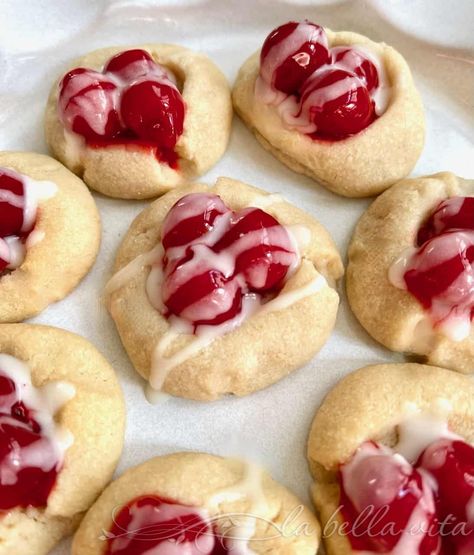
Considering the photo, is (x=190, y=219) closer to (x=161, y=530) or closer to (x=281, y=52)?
(x=281, y=52)

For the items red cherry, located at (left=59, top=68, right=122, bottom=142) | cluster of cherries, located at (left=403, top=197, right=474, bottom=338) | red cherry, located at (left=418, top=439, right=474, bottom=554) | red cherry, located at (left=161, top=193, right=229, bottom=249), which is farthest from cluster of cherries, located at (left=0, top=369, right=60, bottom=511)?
cluster of cherries, located at (left=403, top=197, right=474, bottom=338)

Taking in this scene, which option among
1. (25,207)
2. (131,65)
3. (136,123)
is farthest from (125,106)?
(25,207)

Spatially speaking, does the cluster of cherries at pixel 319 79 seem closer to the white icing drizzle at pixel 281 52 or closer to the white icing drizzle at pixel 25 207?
the white icing drizzle at pixel 281 52

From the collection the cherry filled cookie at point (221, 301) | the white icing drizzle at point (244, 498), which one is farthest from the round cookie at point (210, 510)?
the cherry filled cookie at point (221, 301)

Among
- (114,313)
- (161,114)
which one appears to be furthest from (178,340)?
(161,114)

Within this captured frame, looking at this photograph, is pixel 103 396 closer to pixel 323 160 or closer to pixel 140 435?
pixel 140 435

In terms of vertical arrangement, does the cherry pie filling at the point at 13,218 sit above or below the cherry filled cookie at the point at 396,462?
above
